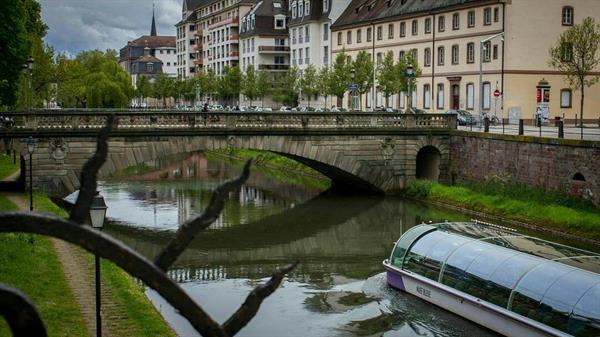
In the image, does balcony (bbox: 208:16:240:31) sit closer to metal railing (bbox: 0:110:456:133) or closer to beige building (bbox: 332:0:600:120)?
beige building (bbox: 332:0:600:120)

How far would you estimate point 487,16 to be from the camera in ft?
211

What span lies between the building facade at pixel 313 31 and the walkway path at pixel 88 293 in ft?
227

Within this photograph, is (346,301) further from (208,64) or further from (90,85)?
(208,64)

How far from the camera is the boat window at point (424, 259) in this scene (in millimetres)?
24478

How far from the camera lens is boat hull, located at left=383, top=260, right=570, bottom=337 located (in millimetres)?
20109

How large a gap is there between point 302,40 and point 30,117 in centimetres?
6505

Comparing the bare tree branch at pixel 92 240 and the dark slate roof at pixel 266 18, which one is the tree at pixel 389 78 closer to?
the dark slate roof at pixel 266 18

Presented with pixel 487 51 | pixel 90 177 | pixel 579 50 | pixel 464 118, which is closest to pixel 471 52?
pixel 487 51

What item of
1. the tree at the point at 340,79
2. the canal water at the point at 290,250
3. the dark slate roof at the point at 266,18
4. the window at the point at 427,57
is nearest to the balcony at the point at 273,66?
the dark slate roof at the point at 266,18

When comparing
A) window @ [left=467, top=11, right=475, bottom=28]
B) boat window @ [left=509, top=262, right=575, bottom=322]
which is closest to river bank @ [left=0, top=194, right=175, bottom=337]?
boat window @ [left=509, top=262, right=575, bottom=322]

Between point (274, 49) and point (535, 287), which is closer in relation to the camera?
point (535, 287)

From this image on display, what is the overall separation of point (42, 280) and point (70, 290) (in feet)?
2.89

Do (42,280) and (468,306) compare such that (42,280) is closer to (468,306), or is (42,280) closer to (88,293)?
(88,293)

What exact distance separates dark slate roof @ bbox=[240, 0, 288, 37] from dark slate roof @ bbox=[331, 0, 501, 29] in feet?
66.0
